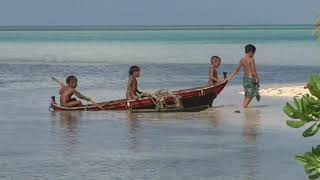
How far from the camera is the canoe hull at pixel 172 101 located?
16.4m

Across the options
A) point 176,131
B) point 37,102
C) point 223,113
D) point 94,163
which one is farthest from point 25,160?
point 37,102

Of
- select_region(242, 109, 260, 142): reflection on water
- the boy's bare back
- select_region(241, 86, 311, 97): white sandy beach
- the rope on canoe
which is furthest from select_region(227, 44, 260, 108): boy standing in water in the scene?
select_region(241, 86, 311, 97): white sandy beach

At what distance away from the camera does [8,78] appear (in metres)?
30.4

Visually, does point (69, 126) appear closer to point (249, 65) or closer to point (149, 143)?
point (149, 143)

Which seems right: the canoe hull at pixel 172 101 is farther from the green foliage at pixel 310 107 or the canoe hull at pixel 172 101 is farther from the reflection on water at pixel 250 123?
the green foliage at pixel 310 107

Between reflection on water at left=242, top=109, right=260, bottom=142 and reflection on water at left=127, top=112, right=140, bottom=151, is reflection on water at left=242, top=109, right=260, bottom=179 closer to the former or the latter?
reflection on water at left=242, top=109, right=260, bottom=142

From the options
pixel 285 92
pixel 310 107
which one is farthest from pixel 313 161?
pixel 285 92

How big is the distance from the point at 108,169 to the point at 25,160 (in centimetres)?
120

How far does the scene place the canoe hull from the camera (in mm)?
16359

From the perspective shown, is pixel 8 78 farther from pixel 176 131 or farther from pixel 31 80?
pixel 176 131

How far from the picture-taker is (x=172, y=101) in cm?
1638

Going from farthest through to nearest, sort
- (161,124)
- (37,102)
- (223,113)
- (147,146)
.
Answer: (37,102) → (223,113) → (161,124) → (147,146)

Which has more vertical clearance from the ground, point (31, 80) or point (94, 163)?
point (31, 80)

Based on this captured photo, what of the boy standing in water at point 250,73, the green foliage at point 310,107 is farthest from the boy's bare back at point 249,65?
the green foliage at point 310,107
